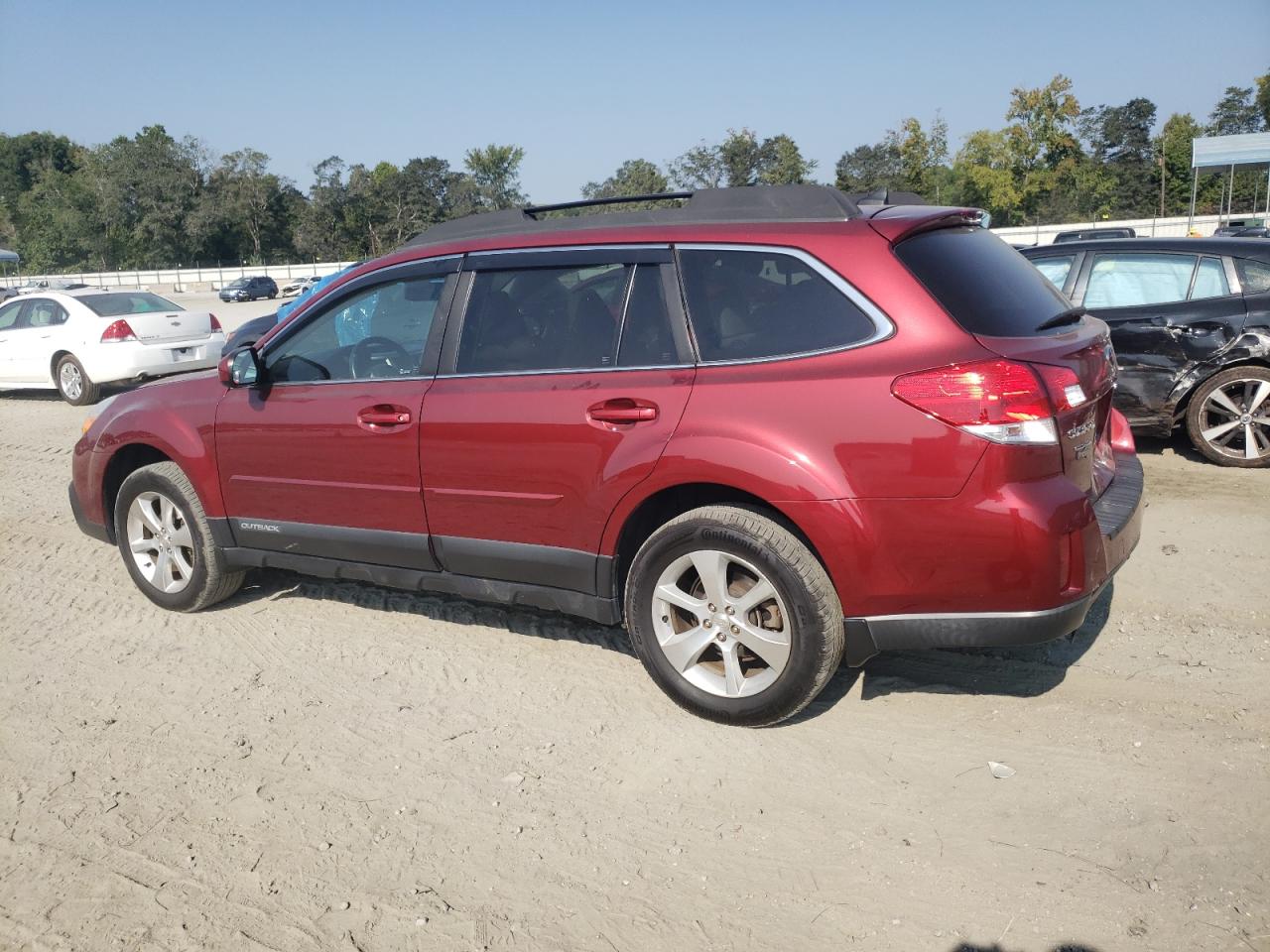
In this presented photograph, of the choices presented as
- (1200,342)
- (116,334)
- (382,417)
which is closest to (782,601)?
(382,417)

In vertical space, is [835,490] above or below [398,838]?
above

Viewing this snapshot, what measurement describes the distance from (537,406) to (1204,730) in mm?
2623

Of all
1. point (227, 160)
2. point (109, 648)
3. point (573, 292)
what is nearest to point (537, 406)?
point (573, 292)

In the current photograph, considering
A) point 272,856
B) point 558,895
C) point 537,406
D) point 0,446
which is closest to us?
point 558,895

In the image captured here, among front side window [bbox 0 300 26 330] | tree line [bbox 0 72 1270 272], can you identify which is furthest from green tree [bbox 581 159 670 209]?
front side window [bbox 0 300 26 330]

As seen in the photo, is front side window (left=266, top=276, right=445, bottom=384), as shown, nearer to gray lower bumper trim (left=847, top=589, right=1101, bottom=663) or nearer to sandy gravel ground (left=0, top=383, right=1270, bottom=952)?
sandy gravel ground (left=0, top=383, right=1270, bottom=952)

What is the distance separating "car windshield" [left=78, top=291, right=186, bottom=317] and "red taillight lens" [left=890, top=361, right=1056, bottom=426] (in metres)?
12.9

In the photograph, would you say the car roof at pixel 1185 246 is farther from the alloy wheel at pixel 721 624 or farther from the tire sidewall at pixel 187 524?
the tire sidewall at pixel 187 524

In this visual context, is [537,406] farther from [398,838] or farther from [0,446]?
[0,446]

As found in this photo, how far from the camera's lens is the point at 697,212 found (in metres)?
3.81

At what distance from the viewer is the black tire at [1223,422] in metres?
7.00

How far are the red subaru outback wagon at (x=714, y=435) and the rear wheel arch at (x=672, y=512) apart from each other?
0.04 feet

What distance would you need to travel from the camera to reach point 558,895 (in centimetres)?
281

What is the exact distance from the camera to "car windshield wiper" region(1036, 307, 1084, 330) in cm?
348
